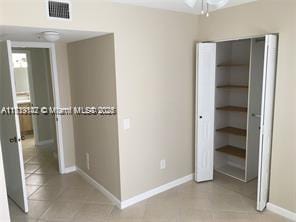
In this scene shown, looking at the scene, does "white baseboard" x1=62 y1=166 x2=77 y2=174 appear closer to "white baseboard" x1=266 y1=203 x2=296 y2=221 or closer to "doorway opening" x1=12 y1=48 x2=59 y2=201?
"doorway opening" x1=12 y1=48 x2=59 y2=201

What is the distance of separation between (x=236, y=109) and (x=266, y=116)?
4.07 feet

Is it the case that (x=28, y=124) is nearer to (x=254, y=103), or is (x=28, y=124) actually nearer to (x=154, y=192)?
(x=154, y=192)

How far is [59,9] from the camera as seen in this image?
2330 mm

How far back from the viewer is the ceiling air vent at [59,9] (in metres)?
2.28

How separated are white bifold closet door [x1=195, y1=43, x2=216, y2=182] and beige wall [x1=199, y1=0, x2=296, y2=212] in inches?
17.9

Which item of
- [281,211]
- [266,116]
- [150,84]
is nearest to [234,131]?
[266,116]

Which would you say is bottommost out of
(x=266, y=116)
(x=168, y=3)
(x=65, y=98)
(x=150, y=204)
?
(x=150, y=204)

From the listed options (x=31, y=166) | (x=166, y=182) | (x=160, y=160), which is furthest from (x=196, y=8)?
(x=31, y=166)

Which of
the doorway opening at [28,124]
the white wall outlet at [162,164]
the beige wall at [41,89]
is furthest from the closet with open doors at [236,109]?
the beige wall at [41,89]

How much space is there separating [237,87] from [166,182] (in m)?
1.83

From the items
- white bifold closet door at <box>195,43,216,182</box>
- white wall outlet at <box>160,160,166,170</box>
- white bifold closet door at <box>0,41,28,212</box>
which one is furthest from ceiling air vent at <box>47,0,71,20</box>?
white wall outlet at <box>160,160,166,170</box>

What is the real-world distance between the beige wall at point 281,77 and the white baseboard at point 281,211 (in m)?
0.05

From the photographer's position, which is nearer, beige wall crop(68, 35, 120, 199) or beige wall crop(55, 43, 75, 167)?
beige wall crop(68, 35, 120, 199)

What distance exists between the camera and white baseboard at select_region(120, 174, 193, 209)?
10.3ft
